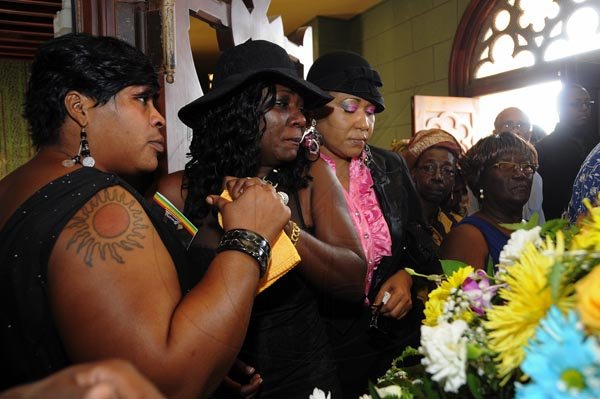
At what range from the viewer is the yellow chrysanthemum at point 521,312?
545 millimetres

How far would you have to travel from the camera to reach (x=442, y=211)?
9.26ft

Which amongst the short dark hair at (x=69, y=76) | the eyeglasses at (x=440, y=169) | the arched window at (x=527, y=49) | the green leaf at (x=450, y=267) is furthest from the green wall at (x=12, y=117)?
the arched window at (x=527, y=49)

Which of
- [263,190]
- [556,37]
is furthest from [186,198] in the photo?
[556,37]

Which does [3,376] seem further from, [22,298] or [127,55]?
[127,55]

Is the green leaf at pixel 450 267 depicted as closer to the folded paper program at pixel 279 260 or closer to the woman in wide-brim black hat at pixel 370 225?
the folded paper program at pixel 279 260

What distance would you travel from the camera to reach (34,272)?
0.86 meters

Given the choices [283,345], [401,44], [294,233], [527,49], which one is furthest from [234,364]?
[401,44]

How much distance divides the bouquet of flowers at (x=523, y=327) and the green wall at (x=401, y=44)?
17.4 feet

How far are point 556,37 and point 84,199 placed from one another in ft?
15.7

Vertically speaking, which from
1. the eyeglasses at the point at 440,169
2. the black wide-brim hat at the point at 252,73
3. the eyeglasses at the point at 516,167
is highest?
Result: the black wide-brim hat at the point at 252,73

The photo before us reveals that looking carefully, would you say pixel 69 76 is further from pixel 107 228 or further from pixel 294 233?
pixel 294 233

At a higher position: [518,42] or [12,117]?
[518,42]

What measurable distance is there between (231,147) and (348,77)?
2.11ft

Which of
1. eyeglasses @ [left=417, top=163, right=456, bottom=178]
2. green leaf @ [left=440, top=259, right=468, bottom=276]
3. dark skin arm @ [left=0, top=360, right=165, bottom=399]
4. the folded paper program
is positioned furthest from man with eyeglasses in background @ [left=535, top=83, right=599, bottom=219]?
dark skin arm @ [left=0, top=360, right=165, bottom=399]
